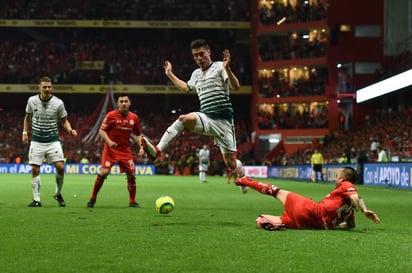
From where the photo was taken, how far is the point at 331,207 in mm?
9109

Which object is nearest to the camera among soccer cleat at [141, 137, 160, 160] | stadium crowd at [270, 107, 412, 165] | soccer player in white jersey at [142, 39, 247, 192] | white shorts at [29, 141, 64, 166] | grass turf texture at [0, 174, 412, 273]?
grass turf texture at [0, 174, 412, 273]

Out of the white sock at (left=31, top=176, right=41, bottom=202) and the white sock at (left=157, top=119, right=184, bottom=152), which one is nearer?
the white sock at (left=157, top=119, right=184, bottom=152)

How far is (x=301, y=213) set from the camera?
9.09 meters

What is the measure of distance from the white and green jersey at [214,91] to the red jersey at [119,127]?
3063mm

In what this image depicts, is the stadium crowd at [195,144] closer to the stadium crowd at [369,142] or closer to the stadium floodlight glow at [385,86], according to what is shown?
the stadium crowd at [369,142]

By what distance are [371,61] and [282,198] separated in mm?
52197

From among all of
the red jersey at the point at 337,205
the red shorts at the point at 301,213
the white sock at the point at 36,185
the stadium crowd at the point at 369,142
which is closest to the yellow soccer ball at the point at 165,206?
the red shorts at the point at 301,213

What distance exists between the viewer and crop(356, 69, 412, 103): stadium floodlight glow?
127 ft

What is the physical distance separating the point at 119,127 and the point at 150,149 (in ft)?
13.5

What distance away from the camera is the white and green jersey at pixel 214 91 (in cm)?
1091

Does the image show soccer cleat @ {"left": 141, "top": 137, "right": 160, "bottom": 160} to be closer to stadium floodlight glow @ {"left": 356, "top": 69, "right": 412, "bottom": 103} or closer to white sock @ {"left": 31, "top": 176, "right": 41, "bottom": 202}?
white sock @ {"left": 31, "top": 176, "right": 41, "bottom": 202}

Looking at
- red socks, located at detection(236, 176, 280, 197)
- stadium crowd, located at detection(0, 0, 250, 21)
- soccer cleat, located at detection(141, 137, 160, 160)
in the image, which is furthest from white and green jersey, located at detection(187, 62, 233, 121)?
stadium crowd, located at detection(0, 0, 250, 21)

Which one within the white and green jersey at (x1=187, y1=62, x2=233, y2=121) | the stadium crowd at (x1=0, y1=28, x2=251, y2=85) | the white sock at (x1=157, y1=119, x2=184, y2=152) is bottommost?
the white sock at (x1=157, y1=119, x2=184, y2=152)

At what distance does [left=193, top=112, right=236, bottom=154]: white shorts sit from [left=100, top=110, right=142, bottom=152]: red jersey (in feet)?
9.54
